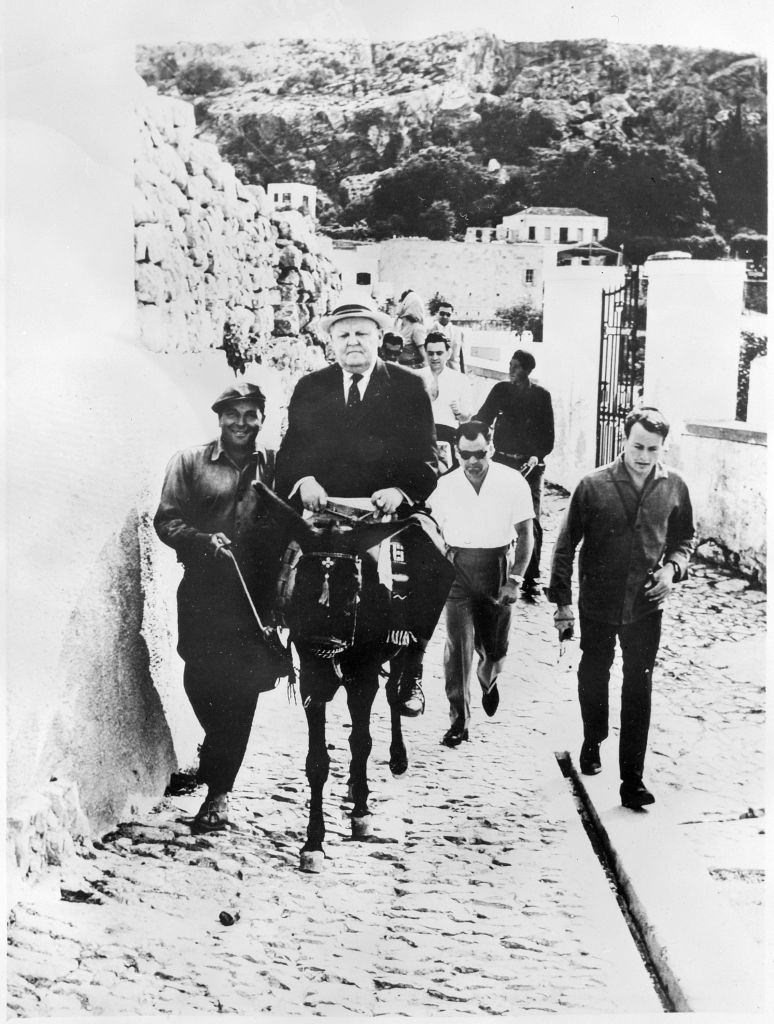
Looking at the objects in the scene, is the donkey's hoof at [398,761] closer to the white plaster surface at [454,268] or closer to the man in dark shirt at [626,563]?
the man in dark shirt at [626,563]

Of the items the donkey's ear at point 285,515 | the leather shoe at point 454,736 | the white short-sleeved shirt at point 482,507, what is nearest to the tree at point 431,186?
the white short-sleeved shirt at point 482,507

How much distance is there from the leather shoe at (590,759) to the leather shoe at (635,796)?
10 cm

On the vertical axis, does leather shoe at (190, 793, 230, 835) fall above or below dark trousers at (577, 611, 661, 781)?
below

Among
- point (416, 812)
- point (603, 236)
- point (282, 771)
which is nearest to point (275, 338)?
point (603, 236)

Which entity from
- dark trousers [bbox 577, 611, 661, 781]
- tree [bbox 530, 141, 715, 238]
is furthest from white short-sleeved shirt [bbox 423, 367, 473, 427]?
dark trousers [bbox 577, 611, 661, 781]

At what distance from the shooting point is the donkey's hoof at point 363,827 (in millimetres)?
2820

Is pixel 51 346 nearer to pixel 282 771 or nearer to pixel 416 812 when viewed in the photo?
pixel 282 771

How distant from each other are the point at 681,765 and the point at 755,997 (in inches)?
28.8

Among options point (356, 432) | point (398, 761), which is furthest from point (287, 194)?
point (398, 761)

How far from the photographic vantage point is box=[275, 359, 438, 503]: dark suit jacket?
9.42ft

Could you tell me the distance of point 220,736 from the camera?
115 inches

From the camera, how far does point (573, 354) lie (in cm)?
308

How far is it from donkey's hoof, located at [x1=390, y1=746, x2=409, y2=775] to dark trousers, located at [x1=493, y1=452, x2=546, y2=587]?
72cm

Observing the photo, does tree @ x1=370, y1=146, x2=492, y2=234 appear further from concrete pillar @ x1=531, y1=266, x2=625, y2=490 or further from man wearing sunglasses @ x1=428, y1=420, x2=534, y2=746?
man wearing sunglasses @ x1=428, y1=420, x2=534, y2=746
